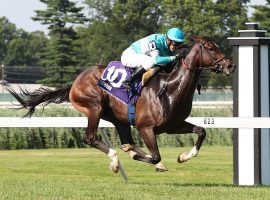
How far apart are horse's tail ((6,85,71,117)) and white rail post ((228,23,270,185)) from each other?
91.8 inches

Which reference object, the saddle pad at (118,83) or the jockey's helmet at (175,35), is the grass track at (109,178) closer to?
the saddle pad at (118,83)

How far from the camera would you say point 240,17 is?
75.9 m

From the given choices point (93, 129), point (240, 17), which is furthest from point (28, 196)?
point (240, 17)

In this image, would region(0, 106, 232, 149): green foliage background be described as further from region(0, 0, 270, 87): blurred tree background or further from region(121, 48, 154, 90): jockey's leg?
region(0, 0, 270, 87): blurred tree background

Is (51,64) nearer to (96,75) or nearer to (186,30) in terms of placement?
(186,30)

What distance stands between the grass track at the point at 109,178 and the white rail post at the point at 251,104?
36 cm

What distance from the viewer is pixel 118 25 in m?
84.1

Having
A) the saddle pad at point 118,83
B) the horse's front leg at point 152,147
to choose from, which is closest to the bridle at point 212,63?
the saddle pad at point 118,83

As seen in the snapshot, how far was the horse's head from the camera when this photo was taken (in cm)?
1003

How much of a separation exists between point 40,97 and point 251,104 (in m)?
2.85

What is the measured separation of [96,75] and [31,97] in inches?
49.9

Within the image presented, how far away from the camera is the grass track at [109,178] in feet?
30.1

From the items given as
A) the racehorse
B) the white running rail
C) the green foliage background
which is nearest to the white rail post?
the white running rail

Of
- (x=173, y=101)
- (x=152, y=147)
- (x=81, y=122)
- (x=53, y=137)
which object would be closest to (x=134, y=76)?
(x=173, y=101)
